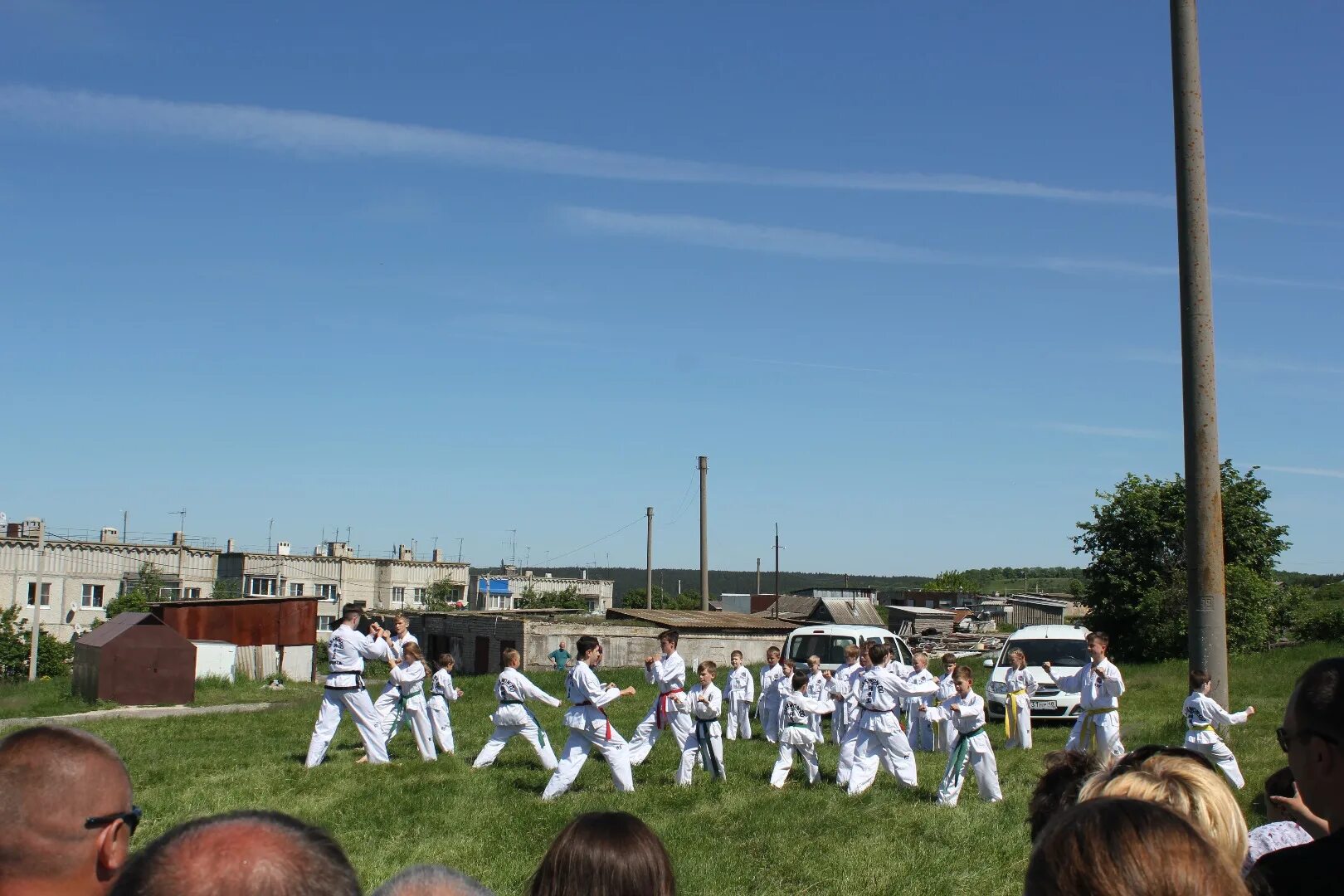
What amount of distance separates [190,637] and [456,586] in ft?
187

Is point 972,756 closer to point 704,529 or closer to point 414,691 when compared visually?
point 414,691

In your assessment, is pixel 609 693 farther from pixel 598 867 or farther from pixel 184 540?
pixel 184 540

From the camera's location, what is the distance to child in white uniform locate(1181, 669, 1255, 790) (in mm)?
10609

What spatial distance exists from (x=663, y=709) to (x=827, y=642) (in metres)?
9.37

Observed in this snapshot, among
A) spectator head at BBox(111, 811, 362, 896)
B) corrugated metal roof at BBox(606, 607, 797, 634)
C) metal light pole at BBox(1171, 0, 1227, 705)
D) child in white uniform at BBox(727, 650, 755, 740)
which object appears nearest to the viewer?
spectator head at BBox(111, 811, 362, 896)

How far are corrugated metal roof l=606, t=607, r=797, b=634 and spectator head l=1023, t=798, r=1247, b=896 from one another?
3532 cm

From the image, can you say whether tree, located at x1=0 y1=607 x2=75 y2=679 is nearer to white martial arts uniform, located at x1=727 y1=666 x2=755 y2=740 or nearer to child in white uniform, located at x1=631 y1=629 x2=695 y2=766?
white martial arts uniform, located at x1=727 y1=666 x2=755 y2=740

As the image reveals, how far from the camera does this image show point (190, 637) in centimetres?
3638

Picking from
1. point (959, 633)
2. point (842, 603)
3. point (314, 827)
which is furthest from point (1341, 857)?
point (959, 633)

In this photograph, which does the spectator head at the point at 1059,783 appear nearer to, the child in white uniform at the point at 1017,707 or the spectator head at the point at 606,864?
the spectator head at the point at 606,864

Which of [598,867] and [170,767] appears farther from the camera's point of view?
[170,767]

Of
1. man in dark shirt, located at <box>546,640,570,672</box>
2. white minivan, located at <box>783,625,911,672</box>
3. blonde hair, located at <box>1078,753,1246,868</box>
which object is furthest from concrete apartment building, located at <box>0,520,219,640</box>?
blonde hair, located at <box>1078,753,1246,868</box>

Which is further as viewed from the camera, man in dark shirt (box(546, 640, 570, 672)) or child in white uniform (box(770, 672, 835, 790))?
man in dark shirt (box(546, 640, 570, 672))

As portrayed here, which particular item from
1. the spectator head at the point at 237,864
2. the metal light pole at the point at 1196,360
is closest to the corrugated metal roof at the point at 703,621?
the metal light pole at the point at 1196,360
